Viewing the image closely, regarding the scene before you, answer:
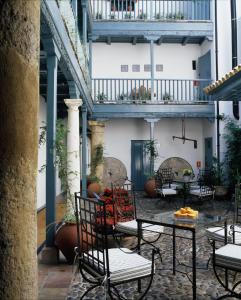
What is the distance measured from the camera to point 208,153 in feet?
44.0

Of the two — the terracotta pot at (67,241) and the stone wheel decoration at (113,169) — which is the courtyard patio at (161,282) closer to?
the terracotta pot at (67,241)

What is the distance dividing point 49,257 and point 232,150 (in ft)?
28.8

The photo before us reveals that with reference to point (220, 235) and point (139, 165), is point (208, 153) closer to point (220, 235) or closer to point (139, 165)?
point (139, 165)

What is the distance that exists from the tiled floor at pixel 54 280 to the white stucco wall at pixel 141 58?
10955 millimetres

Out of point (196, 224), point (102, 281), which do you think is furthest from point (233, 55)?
point (102, 281)

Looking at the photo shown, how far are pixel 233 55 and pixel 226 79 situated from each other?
5.41 metres

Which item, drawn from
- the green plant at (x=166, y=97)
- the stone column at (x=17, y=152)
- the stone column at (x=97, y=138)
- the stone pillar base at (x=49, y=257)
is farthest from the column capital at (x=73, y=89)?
the green plant at (x=166, y=97)

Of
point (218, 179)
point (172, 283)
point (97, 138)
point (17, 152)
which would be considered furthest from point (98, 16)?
point (17, 152)

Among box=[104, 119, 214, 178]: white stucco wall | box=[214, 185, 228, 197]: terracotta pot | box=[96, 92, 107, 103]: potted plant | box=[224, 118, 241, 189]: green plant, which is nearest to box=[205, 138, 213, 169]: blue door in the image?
box=[104, 119, 214, 178]: white stucco wall

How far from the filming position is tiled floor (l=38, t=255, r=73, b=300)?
10.7ft

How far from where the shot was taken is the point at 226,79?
741cm

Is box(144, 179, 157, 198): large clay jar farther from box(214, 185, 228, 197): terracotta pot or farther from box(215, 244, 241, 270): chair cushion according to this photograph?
box(215, 244, 241, 270): chair cushion

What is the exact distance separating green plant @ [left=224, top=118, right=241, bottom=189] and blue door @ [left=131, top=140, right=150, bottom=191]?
3.49 m

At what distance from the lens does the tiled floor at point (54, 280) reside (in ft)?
10.7
